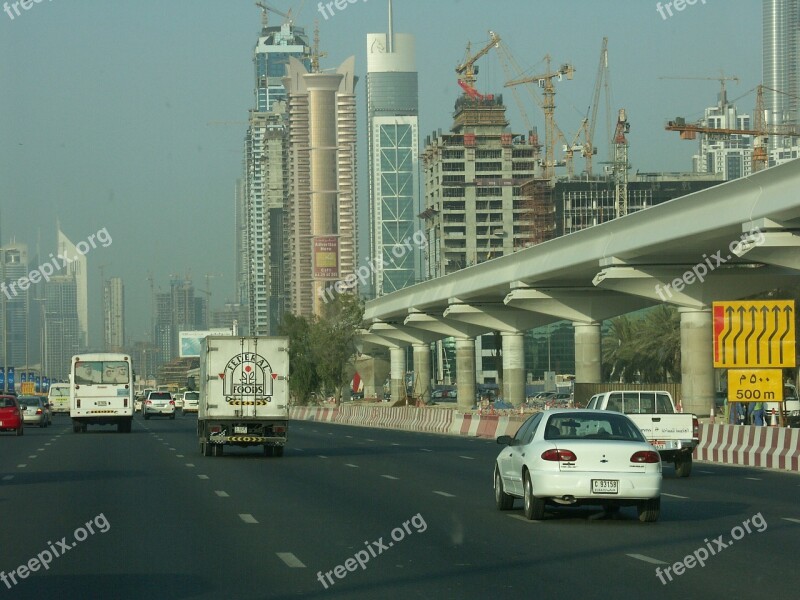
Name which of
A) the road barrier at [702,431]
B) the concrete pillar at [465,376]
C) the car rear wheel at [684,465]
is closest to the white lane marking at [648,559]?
the car rear wheel at [684,465]

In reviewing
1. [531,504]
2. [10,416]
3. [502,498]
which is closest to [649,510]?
[531,504]

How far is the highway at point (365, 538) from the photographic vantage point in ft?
40.0

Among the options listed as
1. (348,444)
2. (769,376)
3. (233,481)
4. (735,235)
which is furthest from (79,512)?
(735,235)

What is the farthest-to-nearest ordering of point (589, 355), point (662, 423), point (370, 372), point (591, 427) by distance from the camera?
point (370, 372) < point (589, 355) < point (662, 423) < point (591, 427)

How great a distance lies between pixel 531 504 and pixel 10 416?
4175cm

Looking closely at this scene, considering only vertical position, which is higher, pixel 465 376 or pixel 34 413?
pixel 465 376

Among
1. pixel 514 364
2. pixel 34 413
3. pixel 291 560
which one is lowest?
pixel 34 413

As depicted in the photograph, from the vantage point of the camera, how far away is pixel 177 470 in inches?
1160

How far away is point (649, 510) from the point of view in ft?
58.4

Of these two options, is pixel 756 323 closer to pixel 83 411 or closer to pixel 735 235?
pixel 735 235

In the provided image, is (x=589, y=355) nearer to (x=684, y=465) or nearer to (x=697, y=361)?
(x=697, y=361)

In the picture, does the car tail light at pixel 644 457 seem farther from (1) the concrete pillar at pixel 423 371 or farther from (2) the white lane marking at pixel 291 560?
(1) the concrete pillar at pixel 423 371

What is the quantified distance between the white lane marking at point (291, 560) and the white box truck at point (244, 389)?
66.2ft

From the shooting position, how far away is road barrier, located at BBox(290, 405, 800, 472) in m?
32.1
